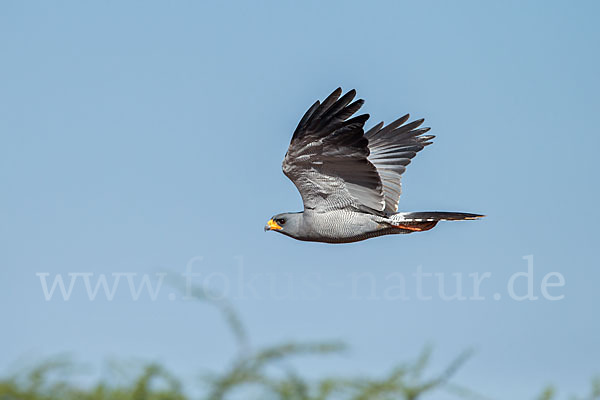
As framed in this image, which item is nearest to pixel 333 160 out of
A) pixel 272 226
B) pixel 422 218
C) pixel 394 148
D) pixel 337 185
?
pixel 337 185

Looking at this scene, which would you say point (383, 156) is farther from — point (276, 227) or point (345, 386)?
point (345, 386)

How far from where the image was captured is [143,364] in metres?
2.58

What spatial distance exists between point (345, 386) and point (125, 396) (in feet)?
2.40

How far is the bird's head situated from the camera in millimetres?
11336

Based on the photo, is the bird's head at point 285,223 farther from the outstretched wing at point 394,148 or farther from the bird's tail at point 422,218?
the outstretched wing at point 394,148

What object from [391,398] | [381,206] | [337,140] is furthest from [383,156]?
[391,398]

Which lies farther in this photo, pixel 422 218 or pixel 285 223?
pixel 285 223

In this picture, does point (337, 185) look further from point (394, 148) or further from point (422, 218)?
point (394, 148)

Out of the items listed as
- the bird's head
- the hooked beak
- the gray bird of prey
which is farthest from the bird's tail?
the hooked beak

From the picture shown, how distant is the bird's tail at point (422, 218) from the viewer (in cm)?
1068

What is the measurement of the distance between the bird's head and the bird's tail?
1.38 meters

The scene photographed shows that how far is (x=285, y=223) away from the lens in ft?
37.6

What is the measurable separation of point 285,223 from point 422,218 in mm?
2047

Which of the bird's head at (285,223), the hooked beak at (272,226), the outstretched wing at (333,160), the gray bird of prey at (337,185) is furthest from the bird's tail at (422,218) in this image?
the hooked beak at (272,226)
